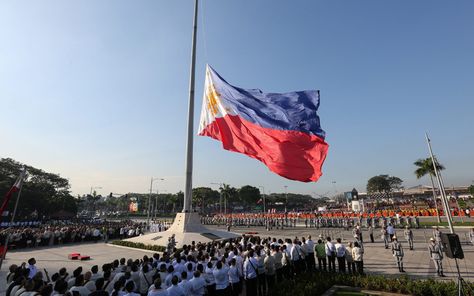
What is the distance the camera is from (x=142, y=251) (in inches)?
896

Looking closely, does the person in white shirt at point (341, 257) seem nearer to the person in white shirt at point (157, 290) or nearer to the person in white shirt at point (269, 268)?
the person in white shirt at point (269, 268)

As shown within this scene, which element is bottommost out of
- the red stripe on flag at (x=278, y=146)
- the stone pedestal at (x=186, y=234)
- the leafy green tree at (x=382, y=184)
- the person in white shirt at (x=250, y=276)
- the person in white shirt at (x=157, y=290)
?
the person in white shirt at (x=250, y=276)

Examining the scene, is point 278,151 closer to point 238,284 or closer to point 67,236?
point 238,284

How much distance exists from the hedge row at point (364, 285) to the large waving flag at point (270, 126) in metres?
4.43

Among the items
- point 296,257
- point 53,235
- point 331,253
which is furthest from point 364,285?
point 53,235

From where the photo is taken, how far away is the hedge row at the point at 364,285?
1008 cm

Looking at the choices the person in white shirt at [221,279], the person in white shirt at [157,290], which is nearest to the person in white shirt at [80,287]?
the person in white shirt at [157,290]

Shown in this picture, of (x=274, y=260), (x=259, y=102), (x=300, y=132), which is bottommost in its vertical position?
(x=274, y=260)

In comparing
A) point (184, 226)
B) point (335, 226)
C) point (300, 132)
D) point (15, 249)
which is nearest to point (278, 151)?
point (300, 132)

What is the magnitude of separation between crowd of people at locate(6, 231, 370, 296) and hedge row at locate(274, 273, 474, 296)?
1022mm

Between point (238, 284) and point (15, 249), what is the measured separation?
26.8 meters

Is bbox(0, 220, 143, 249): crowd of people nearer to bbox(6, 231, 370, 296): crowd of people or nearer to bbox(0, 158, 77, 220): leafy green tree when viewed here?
bbox(6, 231, 370, 296): crowd of people

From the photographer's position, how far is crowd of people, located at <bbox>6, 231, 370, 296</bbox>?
7246 mm

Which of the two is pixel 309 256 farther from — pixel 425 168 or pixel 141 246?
pixel 425 168
